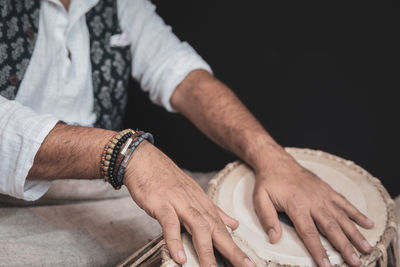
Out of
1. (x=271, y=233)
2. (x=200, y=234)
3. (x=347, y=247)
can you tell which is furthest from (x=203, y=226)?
(x=347, y=247)

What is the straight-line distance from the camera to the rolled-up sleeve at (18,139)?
742mm

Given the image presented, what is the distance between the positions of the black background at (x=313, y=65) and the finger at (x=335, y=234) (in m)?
0.79

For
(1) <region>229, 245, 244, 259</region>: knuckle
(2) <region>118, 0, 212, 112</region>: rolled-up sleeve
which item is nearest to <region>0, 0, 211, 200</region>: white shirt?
(2) <region>118, 0, 212, 112</region>: rolled-up sleeve


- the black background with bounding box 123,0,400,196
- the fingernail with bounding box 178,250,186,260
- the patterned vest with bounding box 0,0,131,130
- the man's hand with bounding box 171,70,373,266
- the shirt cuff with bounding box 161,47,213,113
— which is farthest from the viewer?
the black background with bounding box 123,0,400,196

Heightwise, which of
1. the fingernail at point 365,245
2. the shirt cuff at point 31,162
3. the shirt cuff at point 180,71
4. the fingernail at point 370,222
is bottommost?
the shirt cuff at point 31,162

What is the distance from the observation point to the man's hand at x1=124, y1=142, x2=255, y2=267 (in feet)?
2.15

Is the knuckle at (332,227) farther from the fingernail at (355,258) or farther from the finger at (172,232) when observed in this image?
the finger at (172,232)

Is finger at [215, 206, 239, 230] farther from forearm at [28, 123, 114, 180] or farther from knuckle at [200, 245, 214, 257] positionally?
forearm at [28, 123, 114, 180]

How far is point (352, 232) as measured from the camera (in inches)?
29.3

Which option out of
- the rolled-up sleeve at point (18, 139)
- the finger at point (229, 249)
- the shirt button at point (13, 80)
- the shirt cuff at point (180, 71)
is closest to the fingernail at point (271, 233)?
the finger at point (229, 249)

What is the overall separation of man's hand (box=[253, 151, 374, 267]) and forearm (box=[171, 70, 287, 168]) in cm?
7

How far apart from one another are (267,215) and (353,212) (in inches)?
6.8

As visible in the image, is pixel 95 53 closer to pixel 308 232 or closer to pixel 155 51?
pixel 155 51

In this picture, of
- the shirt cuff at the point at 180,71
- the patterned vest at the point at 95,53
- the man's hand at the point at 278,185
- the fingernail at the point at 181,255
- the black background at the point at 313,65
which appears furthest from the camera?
the black background at the point at 313,65
